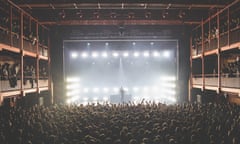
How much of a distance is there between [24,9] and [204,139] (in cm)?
1588

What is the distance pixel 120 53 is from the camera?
121 feet

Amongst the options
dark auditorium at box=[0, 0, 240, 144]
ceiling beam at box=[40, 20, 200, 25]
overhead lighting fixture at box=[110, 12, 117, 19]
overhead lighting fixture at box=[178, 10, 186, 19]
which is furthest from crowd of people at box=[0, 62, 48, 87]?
overhead lighting fixture at box=[178, 10, 186, 19]

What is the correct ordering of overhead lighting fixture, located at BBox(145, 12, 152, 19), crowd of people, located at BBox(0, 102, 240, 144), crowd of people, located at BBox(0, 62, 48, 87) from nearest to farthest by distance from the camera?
crowd of people, located at BBox(0, 102, 240, 144) < crowd of people, located at BBox(0, 62, 48, 87) < overhead lighting fixture, located at BBox(145, 12, 152, 19)

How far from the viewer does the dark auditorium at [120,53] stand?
10977 mm

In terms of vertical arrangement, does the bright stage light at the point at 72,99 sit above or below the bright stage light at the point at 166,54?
below

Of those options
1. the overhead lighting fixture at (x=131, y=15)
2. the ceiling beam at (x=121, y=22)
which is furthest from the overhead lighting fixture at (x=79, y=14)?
the overhead lighting fixture at (x=131, y=15)

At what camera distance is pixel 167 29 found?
25.7 metres

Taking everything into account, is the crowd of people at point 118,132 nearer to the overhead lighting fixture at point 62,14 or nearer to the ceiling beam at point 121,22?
the overhead lighting fixture at point 62,14

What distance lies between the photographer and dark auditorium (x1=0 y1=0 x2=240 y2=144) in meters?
11.0

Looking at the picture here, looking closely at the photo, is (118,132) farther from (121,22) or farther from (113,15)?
(121,22)

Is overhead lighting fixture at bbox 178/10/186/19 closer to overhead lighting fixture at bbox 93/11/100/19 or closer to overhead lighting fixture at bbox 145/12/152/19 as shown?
overhead lighting fixture at bbox 145/12/152/19

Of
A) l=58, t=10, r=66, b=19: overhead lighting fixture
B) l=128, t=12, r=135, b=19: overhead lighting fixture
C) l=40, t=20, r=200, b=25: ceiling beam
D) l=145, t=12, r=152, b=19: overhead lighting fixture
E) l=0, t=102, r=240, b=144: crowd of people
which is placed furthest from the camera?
l=40, t=20, r=200, b=25: ceiling beam

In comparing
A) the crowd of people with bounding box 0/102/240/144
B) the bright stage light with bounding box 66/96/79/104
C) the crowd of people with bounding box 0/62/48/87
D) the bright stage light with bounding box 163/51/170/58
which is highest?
the bright stage light with bounding box 163/51/170/58

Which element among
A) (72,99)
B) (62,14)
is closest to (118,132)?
(62,14)
